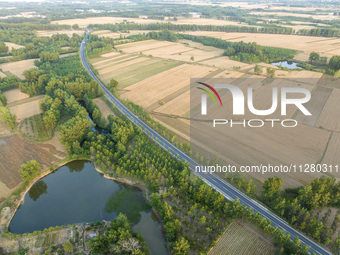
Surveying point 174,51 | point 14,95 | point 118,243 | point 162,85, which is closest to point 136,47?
point 174,51

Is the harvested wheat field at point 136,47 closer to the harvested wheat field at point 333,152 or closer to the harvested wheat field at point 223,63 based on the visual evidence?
the harvested wheat field at point 223,63

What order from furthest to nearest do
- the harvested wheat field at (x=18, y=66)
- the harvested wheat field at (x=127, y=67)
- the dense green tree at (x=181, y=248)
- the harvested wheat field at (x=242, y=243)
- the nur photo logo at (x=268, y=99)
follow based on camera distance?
the harvested wheat field at (x=18, y=66) < the harvested wheat field at (x=127, y=67) < the nur photo logo at (x=268, y=99) < the harvested wheat field at (x=242, y=243) < the dense green tree at (x=181, y=248)

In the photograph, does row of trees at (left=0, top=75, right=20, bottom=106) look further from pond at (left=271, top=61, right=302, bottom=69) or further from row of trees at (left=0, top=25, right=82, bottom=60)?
→ pond at (left=271, top=61, right=302, bottom=69)

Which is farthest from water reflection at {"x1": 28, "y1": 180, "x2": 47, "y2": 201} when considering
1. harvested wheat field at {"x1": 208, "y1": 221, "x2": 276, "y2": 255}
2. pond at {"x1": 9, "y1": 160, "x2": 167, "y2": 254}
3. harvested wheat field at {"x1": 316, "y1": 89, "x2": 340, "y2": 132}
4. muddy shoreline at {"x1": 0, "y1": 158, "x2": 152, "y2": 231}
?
harvested wheat field at {"x1": 316, "y1": 89, "x2": 340, "y2": 132}

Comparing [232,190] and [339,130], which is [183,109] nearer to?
[232,190]

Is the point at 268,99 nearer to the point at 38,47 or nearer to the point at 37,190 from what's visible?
the point at 37,190

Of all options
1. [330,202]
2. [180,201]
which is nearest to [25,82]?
[180,201]

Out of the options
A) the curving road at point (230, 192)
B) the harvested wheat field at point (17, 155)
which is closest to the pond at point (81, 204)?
the harvested wheat field at point (17, 155)
